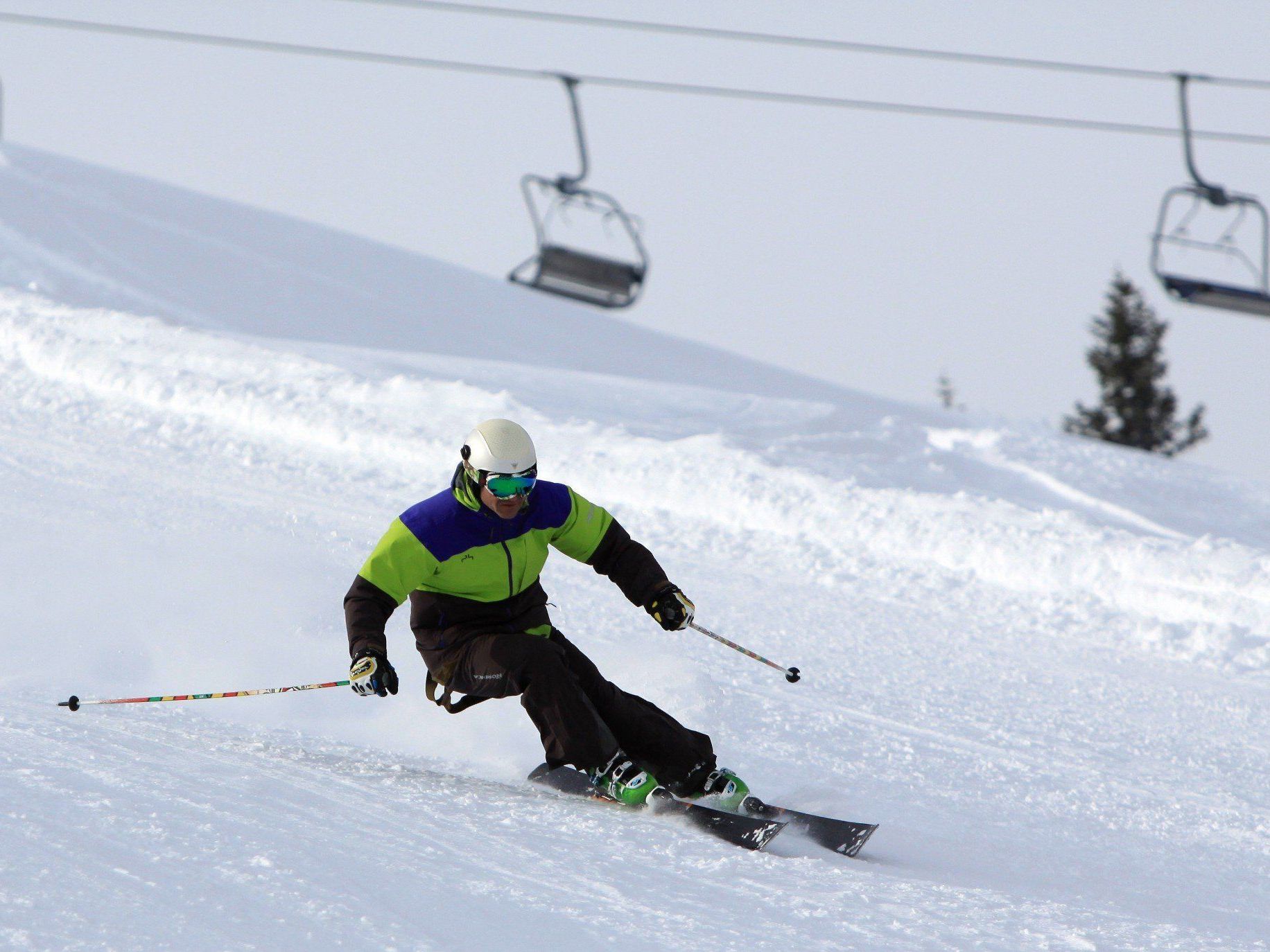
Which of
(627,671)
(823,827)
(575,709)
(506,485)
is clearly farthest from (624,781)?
(627,671)

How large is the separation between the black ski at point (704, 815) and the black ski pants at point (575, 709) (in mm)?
166

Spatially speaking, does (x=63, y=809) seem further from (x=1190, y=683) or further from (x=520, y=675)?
(x=1190, y=683)

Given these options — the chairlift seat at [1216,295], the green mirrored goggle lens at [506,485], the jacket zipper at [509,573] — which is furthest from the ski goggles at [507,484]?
the chairlift seat at [1216,295]

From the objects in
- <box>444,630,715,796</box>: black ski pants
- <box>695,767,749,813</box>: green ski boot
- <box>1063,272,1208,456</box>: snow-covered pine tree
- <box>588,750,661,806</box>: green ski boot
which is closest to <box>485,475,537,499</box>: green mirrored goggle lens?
<box>444,630,715,796</box>: black ski pants

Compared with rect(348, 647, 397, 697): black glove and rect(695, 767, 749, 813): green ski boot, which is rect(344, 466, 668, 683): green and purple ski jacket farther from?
rect(695, 767, 749, 813): green ski boot

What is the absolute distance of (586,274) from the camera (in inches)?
443

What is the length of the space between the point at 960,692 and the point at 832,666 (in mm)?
608

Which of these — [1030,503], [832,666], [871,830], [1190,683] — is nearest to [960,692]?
[832,666]

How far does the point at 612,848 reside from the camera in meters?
3.66

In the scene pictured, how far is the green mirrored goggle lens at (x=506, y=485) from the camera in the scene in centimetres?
424

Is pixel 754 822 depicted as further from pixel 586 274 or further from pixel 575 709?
pixel 586 274

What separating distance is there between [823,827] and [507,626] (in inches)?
46.1

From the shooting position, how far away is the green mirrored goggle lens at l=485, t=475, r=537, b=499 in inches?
167

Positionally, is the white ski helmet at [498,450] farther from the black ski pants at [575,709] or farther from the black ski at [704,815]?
the black ski at [704,815]
